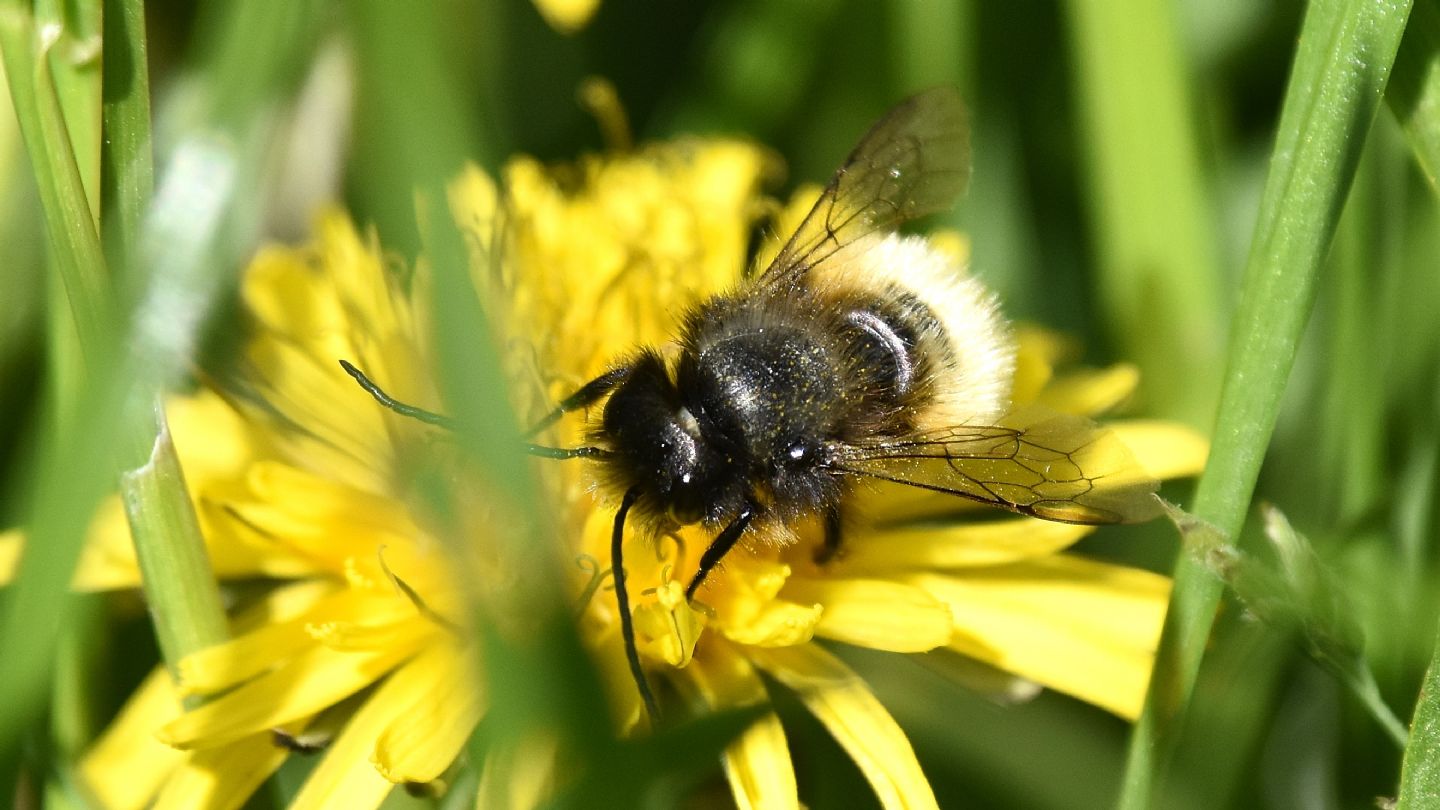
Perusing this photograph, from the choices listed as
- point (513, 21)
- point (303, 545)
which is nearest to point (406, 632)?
point (303, 545)

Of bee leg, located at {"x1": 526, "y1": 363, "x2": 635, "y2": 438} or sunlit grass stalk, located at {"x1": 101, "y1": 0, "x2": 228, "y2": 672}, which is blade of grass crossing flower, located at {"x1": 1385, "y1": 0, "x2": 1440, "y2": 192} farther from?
sunlit grass stalk, located at {"x1": 101, "y1": 0, "x2": 228, "y2": 672}

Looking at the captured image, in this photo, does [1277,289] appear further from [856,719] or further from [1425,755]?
[856,719]

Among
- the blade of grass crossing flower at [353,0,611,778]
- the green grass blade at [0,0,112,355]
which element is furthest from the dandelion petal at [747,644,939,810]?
the green grass blade at [0,0,112,355]

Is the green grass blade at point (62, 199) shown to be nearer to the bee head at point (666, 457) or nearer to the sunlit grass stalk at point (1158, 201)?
the bee head at point (666, 457)

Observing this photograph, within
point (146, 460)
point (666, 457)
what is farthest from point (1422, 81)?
point (146, 460)

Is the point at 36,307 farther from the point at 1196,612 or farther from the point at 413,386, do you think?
the point at 1196,612

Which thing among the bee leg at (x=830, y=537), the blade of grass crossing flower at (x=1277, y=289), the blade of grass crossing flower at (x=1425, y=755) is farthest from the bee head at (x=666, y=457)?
the blade of grass crossing flower at (x=1425, y=755)

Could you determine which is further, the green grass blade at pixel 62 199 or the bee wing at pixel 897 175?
the bee wing at pixel 897 175

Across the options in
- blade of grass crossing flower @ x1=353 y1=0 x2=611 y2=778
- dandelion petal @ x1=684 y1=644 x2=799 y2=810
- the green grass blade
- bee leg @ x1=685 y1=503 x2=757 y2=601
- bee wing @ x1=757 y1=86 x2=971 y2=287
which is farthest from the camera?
bee wing @ x1=757 y1=86 x2=971 y2=287
